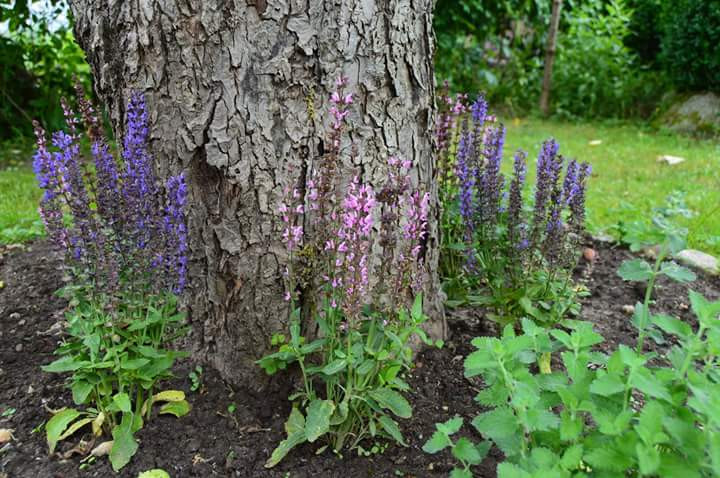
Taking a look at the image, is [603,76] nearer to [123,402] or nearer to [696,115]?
[696,115]

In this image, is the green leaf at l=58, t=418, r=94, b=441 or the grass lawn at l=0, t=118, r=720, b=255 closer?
the green leaf at l=58, t=418, r=94, b=441

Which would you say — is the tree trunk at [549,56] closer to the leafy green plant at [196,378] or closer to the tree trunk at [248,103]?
the tree trunk at [248,103]

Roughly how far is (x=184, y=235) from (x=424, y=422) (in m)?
1.22

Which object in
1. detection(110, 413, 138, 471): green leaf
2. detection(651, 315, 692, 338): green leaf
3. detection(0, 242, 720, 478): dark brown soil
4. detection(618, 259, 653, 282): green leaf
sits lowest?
detection(0, 242, 720, 478): dark brown soil

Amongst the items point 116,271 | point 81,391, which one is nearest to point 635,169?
point 116,271

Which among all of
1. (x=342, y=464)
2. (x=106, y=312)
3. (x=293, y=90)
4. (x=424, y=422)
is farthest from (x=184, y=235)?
(x=424, y=422)

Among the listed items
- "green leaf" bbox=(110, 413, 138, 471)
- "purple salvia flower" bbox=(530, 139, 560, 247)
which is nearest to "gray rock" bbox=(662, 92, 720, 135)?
"purple salvia flower" bbox=(530, 139, 560, 247)

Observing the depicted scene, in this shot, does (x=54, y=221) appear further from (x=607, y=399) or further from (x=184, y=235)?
(x=607, y=399)

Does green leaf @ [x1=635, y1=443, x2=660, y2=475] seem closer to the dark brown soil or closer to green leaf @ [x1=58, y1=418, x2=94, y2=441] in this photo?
the dark brown soil

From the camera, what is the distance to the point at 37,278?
3.85 m

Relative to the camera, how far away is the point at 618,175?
6.55 meters

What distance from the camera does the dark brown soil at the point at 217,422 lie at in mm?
2311

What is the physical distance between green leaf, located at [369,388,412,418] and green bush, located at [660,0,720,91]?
26.2ft

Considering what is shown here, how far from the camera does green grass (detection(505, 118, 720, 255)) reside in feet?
16.4
